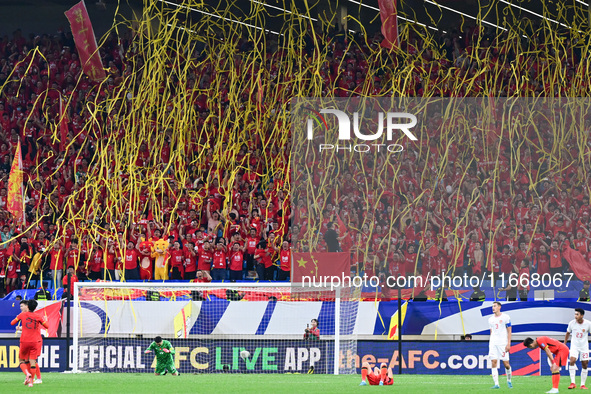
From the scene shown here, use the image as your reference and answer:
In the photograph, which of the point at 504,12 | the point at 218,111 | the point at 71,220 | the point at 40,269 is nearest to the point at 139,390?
the point at 40,269

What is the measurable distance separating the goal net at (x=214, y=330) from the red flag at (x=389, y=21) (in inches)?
291

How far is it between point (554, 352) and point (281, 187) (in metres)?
9.62

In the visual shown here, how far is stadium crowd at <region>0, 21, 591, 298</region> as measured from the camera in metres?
18.1

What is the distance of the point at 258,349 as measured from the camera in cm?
1495

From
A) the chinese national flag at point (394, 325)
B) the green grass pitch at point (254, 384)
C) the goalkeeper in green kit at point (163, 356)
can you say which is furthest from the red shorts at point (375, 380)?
the goalkeeper in green kit at point (163, 356)

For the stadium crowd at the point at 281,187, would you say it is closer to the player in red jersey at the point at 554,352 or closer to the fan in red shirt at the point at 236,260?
the fan in red shirt at the point at 236,260

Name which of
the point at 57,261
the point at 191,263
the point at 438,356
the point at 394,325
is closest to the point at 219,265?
the point at 191,263

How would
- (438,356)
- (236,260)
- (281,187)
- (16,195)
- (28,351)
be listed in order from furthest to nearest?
(281,187) < (16,195) < (236,260) < (438,356) < (28,351)

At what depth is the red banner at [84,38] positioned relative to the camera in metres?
20.4

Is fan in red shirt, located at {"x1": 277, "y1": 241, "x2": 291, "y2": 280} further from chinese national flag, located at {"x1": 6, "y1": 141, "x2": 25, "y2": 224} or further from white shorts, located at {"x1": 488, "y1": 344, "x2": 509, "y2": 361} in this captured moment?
white shorts, located at {"x1": 488, "y1": 344, "x2": 509, "y2": 361}

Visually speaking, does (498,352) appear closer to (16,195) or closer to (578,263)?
(578,263)

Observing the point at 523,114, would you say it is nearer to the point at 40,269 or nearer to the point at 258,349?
the point at 258,349

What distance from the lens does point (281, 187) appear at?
794 inches

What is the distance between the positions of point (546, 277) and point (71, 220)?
9290 mm
